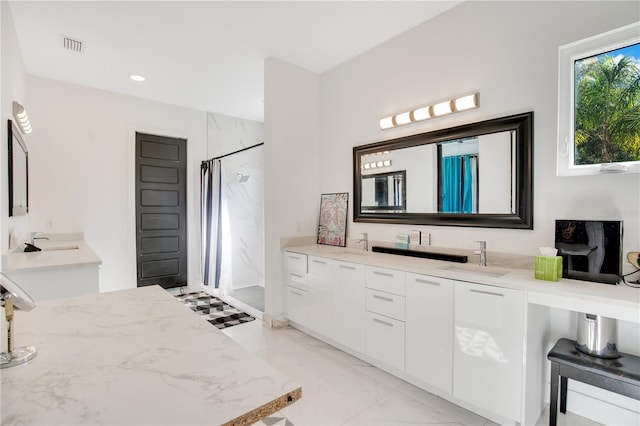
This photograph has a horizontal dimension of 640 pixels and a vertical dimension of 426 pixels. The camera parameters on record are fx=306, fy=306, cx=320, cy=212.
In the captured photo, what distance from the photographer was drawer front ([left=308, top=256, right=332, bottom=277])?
2.92 metres

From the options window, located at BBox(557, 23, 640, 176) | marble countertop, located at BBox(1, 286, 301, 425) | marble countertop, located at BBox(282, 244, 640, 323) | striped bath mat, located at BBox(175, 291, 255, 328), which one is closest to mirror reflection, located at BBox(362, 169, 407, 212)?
marble countertop, located at BBox(282, 244, 640, 323)

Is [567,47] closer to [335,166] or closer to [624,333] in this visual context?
[624,333]

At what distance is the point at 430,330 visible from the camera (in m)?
2.13

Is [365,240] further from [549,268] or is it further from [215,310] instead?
[215,310]

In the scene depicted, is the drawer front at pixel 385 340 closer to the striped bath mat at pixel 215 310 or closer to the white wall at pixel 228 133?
the striped bath mat at pixel 215 310

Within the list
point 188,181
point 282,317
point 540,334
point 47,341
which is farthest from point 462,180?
point 188,181

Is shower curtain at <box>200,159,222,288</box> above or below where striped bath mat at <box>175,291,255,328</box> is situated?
above

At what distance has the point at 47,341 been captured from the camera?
984mm

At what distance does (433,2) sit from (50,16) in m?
3.25

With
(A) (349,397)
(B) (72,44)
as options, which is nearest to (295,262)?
(A) (349,397)

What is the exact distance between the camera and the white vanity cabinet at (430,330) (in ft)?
6.70

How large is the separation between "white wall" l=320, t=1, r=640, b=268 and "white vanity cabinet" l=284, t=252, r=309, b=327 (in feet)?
2.70

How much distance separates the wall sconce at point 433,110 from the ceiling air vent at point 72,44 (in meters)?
3.11

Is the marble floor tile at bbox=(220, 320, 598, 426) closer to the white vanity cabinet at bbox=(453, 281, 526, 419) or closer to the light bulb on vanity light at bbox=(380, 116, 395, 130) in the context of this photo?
the white vanity cabinet at bbox=(453, 281, 526, 419)
